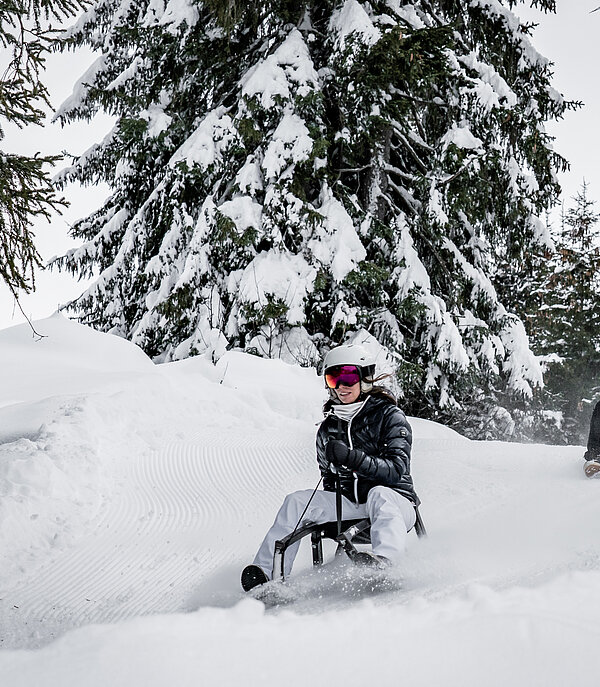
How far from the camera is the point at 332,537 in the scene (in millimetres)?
3891

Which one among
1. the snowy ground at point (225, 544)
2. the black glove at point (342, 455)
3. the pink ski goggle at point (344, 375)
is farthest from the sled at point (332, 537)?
the pink ski goggle at point (344, 375)

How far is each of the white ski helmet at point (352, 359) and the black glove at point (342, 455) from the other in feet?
2.03

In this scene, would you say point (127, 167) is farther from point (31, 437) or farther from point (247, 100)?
point (31, 437)

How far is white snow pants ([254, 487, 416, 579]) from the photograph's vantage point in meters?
3.49

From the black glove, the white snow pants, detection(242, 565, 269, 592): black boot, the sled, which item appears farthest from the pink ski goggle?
detection(242, 565, 269, 592): black boot

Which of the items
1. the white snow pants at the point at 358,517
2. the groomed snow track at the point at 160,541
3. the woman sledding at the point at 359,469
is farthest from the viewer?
the groomed snow track at the point at 160,541

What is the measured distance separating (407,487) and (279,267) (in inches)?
270

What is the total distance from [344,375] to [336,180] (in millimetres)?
7852

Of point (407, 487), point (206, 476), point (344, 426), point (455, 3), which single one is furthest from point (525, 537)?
point (455, 3)

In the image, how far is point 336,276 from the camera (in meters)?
10.4

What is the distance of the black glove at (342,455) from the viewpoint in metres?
3.66

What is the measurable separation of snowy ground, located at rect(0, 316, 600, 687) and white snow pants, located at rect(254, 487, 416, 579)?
6.6 inches

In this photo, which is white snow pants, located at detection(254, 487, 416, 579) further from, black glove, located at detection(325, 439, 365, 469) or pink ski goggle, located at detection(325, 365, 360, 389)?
pink ski goggle, located at detection(325, 365, 360, 389)

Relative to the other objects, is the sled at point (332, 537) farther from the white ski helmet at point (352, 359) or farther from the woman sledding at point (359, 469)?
the white ski helmet at point (352, 359)
